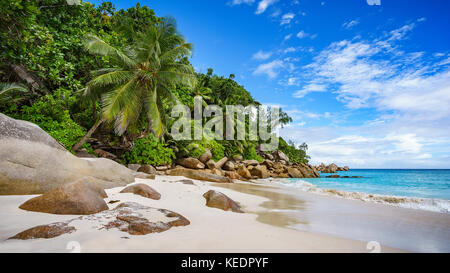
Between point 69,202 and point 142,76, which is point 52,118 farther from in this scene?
point 69,202

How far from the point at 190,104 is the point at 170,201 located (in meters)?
16.0

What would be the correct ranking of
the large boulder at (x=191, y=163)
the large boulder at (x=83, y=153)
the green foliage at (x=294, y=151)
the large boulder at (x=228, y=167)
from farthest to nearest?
the green foliage at (x=294, y=151) → the large boulder at (x=228, y=167) → the large boulder at (x=191, y=163) → the large boulder at (x=83, y=153)

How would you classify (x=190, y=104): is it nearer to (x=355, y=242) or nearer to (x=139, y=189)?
(x=139, y=189)

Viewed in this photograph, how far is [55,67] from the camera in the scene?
9914 mm

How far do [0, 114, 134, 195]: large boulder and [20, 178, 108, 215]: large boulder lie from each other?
1.09 meters

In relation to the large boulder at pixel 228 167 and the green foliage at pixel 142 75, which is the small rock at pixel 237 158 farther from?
the green foliage at pixel 142 75

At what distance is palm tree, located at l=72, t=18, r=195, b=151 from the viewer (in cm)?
1008

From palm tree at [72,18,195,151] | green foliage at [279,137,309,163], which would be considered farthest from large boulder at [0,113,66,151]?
green foliage at [279,137,309,163]

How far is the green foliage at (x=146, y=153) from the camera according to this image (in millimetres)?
13445
